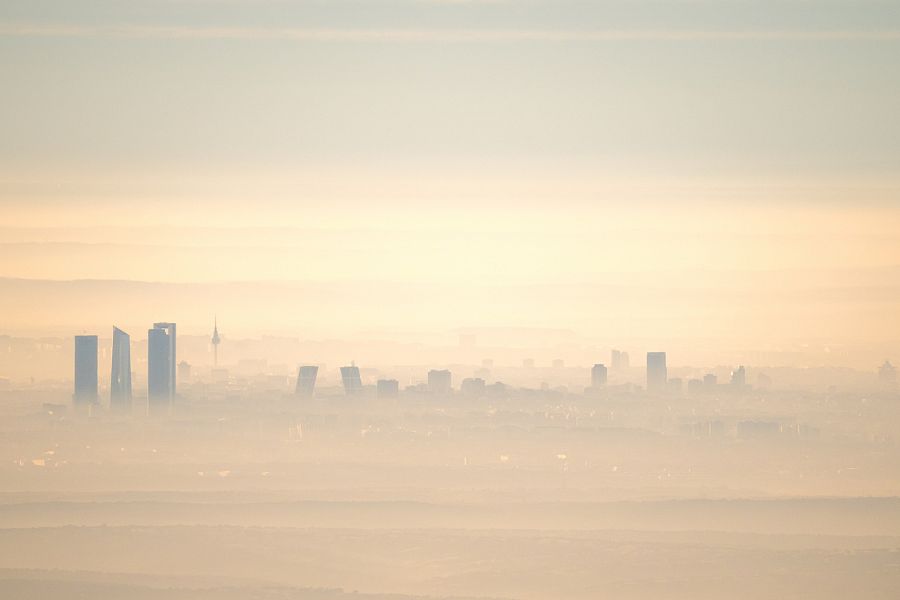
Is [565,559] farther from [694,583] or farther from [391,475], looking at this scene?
[391,475]

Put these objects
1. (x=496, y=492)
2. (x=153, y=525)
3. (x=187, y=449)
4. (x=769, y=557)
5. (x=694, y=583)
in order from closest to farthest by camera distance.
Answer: (x=694, y=583) < (x=769, y=557) < (x=153, y=525) < (x=496, y=492) < (x=187, y=449)

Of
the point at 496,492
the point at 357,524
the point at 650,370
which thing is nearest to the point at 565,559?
the point at 357,524
